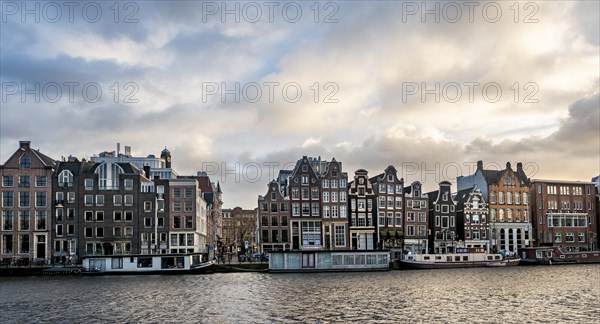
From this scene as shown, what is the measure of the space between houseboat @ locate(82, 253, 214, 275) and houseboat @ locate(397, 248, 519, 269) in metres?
36.1

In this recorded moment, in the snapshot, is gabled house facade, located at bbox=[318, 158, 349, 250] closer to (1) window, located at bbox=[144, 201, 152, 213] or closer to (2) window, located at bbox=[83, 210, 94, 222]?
(1) window, located at bbox=[144, 201, 152, 213]

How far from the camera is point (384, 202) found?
13850 cm

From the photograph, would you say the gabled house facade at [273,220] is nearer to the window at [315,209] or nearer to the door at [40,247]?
the window at [315,209]

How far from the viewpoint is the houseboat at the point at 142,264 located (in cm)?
10256

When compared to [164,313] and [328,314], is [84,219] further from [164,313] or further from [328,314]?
[328,314]

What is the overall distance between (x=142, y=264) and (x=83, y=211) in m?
22.5

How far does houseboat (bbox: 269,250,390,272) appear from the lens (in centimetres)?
10594

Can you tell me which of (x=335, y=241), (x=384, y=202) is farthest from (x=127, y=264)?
(x=384, y=202)

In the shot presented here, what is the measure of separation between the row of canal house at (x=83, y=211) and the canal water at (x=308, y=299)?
25.6 metres

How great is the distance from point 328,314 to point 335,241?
83.7 meters

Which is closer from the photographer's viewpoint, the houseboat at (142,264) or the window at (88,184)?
the houseboat at (142,264)

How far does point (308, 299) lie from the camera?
208 feet

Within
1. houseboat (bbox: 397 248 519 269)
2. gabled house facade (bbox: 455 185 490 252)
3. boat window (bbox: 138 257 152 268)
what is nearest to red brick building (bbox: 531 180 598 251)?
gabled house facade (bbox: 455 185 490 252)

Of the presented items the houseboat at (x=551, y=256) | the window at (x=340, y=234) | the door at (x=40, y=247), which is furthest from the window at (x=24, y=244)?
the houseboat at (x=551, y=256)
